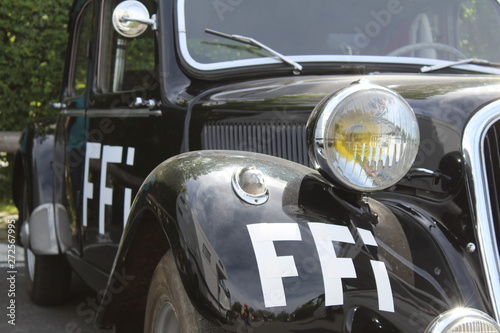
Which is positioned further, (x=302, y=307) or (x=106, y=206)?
(x=106, y=206)

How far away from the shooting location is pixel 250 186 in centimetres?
200

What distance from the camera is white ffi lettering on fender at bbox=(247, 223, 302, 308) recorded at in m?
1.80

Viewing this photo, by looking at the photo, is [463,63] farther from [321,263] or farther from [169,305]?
[169,305]

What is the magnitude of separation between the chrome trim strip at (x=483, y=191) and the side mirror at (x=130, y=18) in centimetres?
136

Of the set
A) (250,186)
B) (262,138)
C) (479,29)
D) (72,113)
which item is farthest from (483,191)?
(72,113)

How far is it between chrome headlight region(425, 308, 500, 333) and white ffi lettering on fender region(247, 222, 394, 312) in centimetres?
12

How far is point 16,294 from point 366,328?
3222mm

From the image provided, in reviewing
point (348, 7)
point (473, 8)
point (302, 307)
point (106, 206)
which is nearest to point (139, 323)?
point (106, 206)

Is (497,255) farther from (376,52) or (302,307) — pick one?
(376,52)

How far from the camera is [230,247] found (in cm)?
187

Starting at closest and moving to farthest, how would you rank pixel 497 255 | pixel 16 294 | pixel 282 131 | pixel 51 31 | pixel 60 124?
1. pixel 497 255
2. pixel 282 131
3. pixel 60 124
4. pixel 16 294
5. pixel 51 31

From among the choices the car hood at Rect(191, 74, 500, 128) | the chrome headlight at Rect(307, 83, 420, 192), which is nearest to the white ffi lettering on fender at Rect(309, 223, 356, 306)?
the chrome headlight at Rect(307, 83, 420, 192)

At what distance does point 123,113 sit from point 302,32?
87 cm

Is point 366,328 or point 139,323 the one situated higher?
point 366,328
